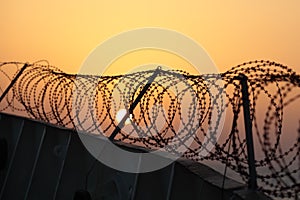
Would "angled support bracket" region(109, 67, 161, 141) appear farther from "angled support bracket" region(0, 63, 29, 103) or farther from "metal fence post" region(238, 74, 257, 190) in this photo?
"angled support bracket" region(0, 63, 29, 103)

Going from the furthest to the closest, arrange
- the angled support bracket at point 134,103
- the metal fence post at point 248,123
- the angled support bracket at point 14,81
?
the angled support bracket at point 14,81 → the angled support bracket at point 134,103 → the metal fence post at point 248,123

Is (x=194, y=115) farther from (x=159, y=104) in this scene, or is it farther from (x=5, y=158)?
(x=5, y=158)

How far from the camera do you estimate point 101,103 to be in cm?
486

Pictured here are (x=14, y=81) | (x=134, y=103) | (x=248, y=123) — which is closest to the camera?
(x=248, y=123)

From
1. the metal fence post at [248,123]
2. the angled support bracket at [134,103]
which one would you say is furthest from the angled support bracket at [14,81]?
the metal fence post at [248,123]

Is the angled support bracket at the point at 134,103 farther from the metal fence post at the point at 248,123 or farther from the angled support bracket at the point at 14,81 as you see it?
the angled support bracket at the point at 14,81

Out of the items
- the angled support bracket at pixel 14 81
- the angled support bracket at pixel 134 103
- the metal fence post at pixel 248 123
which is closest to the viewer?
the metal fence post at pixel 248 123

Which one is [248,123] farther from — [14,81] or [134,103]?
[14,81]

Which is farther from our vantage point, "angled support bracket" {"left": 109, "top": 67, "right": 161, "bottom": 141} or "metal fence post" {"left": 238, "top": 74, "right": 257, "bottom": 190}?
"angled support bracket" {"left": 109, "top": 67, "right": 161, "bottom": 141}

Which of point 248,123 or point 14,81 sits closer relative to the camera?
point 248,123

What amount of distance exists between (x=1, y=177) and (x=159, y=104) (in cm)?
367

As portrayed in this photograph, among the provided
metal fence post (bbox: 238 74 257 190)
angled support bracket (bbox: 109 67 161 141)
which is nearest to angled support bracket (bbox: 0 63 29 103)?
angled support bracket (bbox: 109 67 161 141)

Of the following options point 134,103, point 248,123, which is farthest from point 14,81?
point 248,123

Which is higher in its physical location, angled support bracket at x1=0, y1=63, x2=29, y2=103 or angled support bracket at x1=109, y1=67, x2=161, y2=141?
angled support bracket at x1=0, y1=63, x2=29, y2=103
